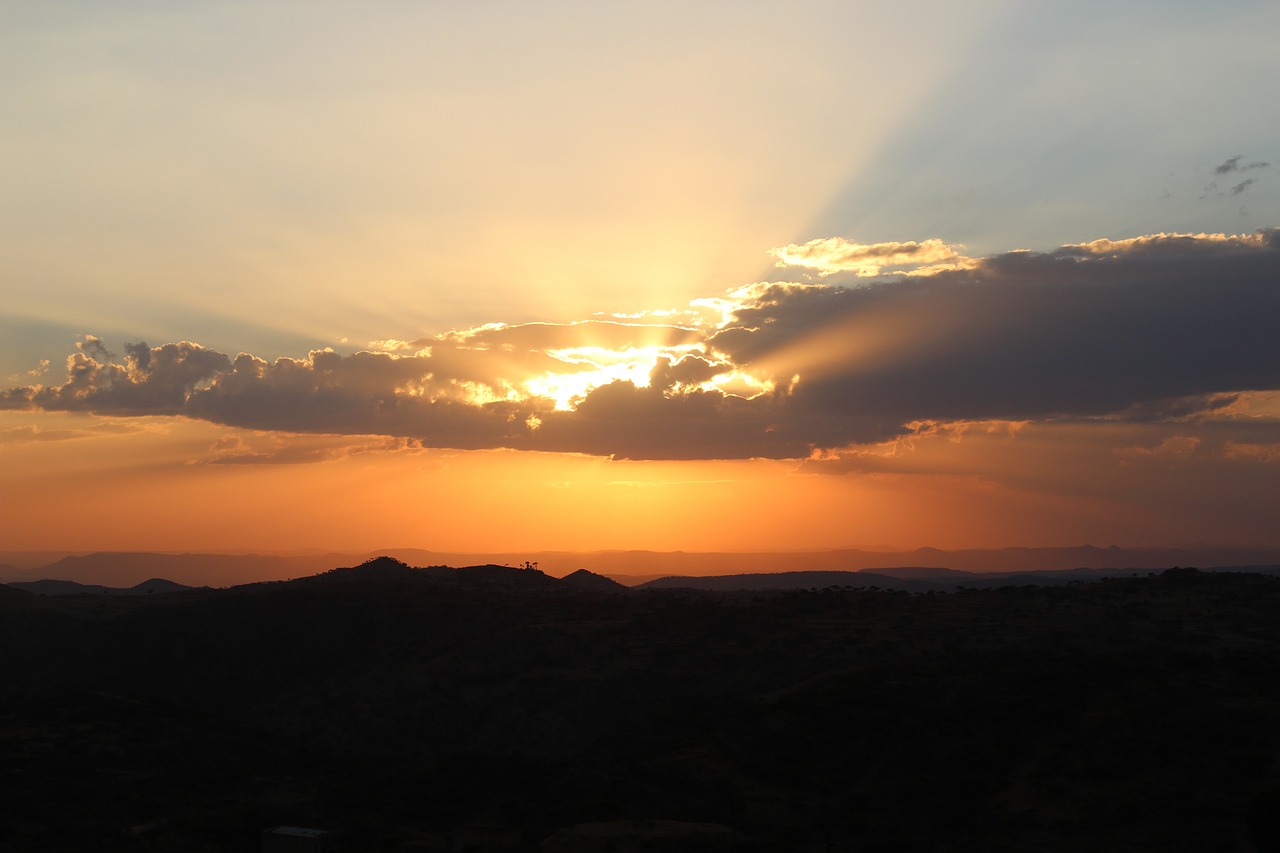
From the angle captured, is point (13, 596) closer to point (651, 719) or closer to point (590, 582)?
point (590, 582)

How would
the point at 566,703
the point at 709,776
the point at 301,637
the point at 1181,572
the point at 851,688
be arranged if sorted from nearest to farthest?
the point at 709,776 < the point at 851,688 < the point at 566,703 < the point at 301,637 < the point at 1181,572

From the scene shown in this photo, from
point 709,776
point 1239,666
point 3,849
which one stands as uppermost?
point 1239,666

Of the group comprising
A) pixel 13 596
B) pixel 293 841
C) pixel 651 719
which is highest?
pixel 13 596

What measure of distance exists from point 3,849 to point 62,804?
682 centimetres

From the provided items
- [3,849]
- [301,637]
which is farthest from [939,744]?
[301,637]

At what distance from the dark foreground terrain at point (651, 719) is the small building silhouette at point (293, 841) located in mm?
2602

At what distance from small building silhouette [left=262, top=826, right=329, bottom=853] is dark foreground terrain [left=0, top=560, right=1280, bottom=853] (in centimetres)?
260

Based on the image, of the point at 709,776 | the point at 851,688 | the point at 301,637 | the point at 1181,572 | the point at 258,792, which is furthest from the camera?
the point at 1181,572

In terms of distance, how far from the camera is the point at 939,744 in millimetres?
52188

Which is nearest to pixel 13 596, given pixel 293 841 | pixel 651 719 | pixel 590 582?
pixel 590 582

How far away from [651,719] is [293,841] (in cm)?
2913

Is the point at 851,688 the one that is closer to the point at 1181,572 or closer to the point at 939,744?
the point at 939,744

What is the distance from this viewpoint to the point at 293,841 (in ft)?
137

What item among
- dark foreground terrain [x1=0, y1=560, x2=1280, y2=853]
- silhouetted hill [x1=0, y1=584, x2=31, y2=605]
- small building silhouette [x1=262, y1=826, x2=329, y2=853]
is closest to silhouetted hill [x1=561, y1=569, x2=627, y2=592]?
dark foreground terrain [x1=0, y1=560, x2=1280, y2=853]
